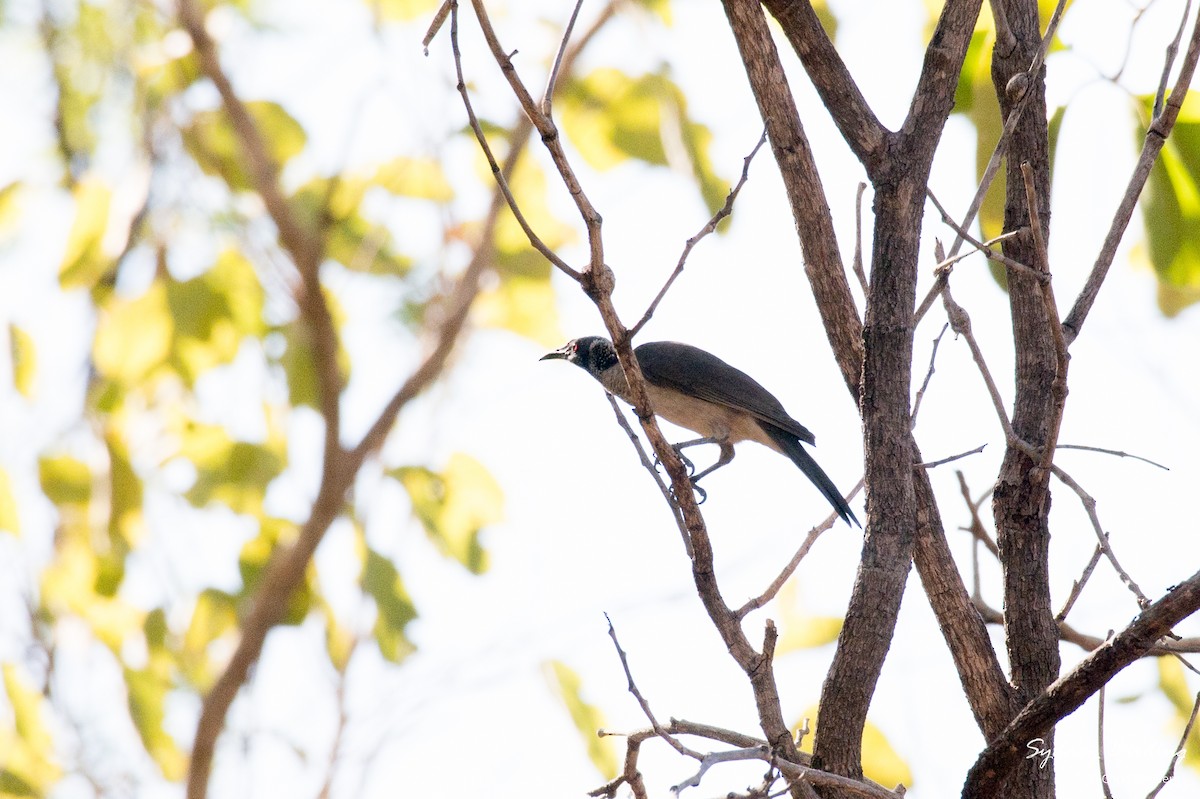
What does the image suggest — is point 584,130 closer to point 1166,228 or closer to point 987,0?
point 987,0

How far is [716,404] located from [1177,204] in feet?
9.06

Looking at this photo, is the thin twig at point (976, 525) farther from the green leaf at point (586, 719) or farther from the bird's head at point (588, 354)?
the bird's head at point (588, 354)

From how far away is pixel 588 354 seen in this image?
257 inches

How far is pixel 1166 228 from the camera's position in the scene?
3.21m

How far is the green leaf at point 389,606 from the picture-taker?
529cm

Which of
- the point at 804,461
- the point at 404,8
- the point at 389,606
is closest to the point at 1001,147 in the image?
the point at 804,461

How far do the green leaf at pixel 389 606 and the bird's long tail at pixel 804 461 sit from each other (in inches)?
72.9

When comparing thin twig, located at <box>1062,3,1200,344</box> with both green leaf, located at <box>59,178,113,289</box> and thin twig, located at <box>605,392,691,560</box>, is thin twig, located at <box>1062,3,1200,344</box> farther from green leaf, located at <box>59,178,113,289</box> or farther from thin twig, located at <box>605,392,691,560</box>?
green leaf, located at <box>59,178,113,289</box>

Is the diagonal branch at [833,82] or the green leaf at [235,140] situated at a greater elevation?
the green leaf at [235,140]

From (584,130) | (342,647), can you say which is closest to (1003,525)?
(584,130)

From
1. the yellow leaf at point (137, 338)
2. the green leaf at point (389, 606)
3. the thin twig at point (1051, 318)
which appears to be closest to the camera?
the thin twig at point (1051, 318)

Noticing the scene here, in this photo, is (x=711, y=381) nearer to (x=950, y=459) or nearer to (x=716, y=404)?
(x=716, y=404)

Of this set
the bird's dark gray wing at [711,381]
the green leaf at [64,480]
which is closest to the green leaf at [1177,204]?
the bird's dark gray wing at [711,381]

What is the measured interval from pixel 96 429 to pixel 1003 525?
16.8 ft
